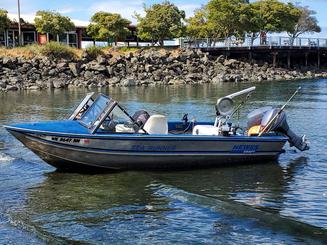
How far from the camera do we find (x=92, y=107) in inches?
503

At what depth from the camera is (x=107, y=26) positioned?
66.4 m

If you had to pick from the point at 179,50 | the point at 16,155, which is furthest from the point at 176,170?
the point at 179,50

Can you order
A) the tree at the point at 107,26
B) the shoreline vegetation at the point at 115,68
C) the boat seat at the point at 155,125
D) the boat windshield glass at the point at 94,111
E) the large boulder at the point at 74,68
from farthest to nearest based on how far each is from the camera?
the tree at the point at 107,26
the large boulder at the point at 74,68
the shoreline vegetation at the point at 115,68
the boat seat at the point at 155,125
the boat windshield glass at the point at 94,111

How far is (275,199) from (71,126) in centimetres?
500

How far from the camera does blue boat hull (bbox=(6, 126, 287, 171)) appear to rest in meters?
11.9

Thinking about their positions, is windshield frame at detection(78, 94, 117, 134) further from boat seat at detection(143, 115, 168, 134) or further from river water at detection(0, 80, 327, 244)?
river water at detection(0, 80, 327, 244)

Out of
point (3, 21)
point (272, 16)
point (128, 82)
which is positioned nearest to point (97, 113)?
point (128, 82)

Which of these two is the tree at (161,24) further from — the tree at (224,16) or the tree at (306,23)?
the tree at (306,23)

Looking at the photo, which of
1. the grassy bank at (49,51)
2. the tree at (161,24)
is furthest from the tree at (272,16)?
the grassy bank at (49,51)

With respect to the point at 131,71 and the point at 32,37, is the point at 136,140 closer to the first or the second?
the point at 131,71

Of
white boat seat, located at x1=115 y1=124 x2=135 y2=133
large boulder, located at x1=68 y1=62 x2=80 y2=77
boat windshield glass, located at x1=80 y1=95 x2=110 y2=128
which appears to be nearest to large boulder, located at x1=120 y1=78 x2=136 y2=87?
large boulder, located at x1=68 y1=62 x2=80 y2=77

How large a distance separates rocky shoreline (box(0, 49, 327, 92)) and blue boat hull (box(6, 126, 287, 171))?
36110mm

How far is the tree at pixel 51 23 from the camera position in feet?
206

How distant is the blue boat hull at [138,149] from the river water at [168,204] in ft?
0.81
